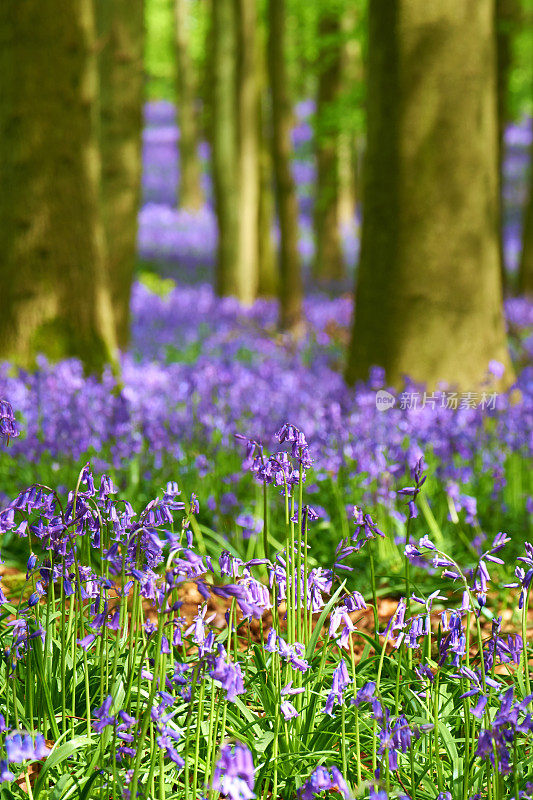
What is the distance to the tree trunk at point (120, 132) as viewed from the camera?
26.3ft

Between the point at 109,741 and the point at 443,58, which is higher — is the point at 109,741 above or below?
below

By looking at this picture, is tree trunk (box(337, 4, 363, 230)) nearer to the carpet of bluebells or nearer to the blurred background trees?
the blurred background trees

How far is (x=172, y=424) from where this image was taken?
4.66 m

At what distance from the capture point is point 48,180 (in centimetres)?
602

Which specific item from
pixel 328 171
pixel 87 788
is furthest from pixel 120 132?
pixel 328 171

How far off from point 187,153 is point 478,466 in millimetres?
20215

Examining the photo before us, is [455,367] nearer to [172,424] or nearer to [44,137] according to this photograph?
[172,424]

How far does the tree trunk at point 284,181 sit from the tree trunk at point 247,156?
156 cm

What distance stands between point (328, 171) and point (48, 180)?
1029 centimetres

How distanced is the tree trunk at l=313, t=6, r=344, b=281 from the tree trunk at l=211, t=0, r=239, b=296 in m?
1.84

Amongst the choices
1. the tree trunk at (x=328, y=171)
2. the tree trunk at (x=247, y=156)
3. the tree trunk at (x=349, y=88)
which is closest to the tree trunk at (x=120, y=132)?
the tree trunk at (x=247, y=156)

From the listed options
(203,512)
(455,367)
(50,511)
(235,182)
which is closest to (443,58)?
(455,367)

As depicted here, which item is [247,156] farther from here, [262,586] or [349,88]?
[262,586]

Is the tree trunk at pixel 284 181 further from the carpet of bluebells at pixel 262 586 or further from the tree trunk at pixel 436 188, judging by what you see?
the tree trunk at pixel 436 188
